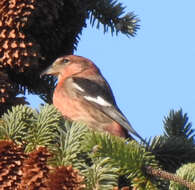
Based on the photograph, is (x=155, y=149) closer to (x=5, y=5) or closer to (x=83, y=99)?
(x=5, y=5)

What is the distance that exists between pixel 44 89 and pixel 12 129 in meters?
1.35

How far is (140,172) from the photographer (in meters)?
1.91

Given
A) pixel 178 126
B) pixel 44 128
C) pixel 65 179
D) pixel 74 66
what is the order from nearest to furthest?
pixel 65 179 < pixel 44 128 < pixel 178 126 < pixel 74 66

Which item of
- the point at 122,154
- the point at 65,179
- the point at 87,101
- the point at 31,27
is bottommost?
the point at 65,179

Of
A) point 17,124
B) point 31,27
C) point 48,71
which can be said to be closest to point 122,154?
point 17,124

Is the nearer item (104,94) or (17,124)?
(17,124)

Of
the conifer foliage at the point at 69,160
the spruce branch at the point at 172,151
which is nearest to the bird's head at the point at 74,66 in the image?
the spruce branch at the point at 172,151

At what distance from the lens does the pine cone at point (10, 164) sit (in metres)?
1.85

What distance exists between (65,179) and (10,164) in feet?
0.90

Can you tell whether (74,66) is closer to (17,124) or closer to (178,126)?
(178,126)

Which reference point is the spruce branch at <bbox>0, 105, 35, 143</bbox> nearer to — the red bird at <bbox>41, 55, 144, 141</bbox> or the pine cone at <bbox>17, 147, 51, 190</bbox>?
the pine cone at <bbox>17, 147, 51, 190</bbox>

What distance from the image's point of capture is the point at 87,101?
393cm

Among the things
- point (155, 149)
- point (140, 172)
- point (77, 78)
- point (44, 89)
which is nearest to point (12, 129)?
point (140, 172)

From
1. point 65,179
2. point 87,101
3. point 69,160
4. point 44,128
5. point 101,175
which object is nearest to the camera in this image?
point 65,179
